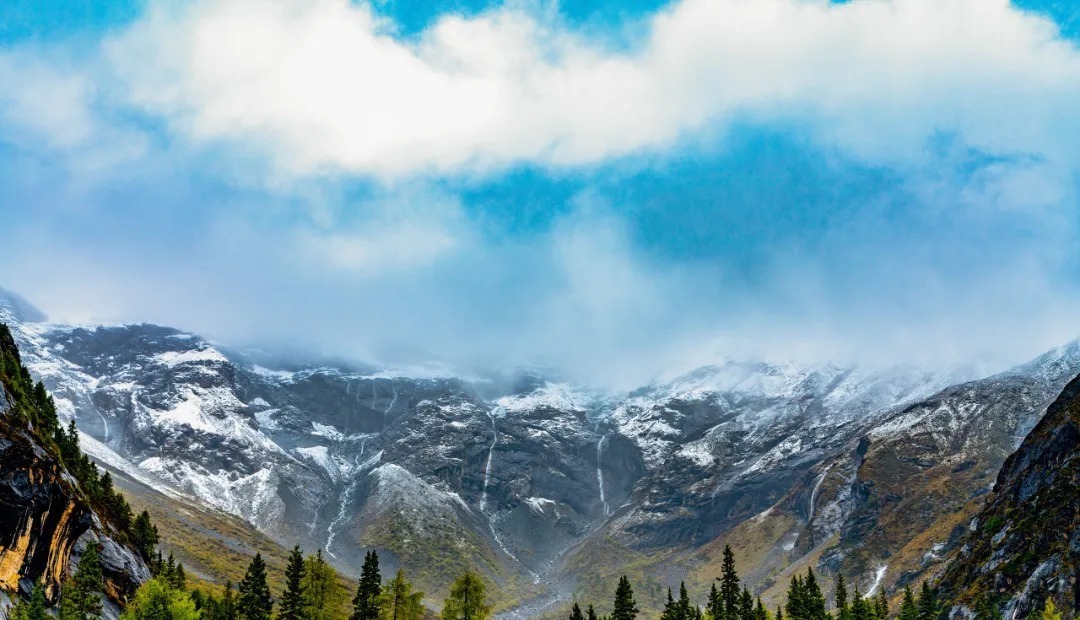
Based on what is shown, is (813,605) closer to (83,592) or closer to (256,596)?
(256,596)

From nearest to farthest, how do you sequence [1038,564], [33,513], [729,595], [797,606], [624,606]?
[33,513], [624,606], [729,595], [797,606], [1038,564]

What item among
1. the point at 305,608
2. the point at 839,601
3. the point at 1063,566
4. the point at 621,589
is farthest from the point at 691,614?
the point at 1063,566

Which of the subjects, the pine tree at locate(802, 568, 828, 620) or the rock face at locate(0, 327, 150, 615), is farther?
the pine tree at locate(802, 568, 828, 620)

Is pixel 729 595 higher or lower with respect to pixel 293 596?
higher

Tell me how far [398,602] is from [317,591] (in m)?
8.53

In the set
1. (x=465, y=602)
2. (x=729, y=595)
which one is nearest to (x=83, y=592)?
(x=465, y=602)

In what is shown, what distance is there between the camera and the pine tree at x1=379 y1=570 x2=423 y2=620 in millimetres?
99312

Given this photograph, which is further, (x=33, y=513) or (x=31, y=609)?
(x=33, y=513)

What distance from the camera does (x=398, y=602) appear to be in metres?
99.4

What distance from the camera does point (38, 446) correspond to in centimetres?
9319

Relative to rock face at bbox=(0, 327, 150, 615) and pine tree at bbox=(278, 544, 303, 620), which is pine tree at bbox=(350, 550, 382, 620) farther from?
rock face at bbox=(0, 327, 150, 615)

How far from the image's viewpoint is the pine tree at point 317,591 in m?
98.1

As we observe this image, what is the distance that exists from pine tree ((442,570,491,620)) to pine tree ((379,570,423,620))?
374 centimetres

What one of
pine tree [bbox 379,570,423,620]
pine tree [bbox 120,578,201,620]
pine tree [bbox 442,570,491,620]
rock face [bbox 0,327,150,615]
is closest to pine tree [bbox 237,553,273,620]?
pine tree [bbox 120,578,201,620]
